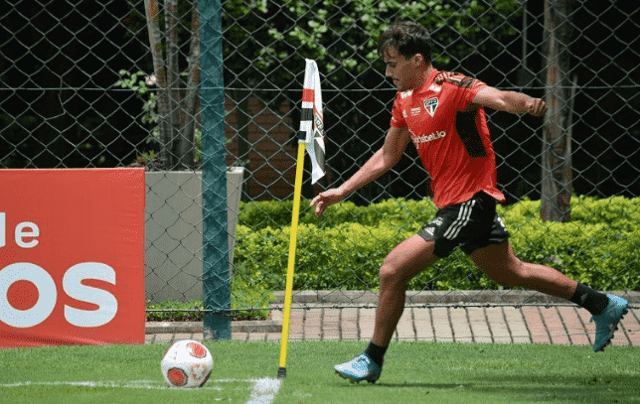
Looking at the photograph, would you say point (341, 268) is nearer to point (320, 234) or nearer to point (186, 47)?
point (320, 234)

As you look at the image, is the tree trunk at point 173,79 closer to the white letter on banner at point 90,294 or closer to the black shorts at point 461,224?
the white letter on banner at point 90,294

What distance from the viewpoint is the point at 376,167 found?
475 cm

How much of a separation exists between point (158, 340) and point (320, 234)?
2497 mm

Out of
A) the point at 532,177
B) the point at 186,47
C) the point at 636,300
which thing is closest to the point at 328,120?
the point at 186,47

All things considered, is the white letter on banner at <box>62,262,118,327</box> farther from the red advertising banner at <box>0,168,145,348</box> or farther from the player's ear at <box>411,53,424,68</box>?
the player's ear at <box>411,53,424,68</box>

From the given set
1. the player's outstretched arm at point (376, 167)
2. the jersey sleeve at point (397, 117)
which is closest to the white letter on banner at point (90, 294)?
the player's outstretched arm at point (376, 167)

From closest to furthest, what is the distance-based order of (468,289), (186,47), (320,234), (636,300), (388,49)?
(388,49), (636,300), (468,289), (320,234), (186,47)

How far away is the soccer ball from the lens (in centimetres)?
426

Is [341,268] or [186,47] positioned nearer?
[341,268]

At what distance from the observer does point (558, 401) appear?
4098 millimetres

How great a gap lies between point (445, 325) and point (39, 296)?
2894 millimetres

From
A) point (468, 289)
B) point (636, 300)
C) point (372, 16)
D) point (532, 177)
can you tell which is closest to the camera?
point (636, 300)

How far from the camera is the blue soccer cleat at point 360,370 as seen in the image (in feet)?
14.7

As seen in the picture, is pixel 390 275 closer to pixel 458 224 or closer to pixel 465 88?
pixel 458 224
